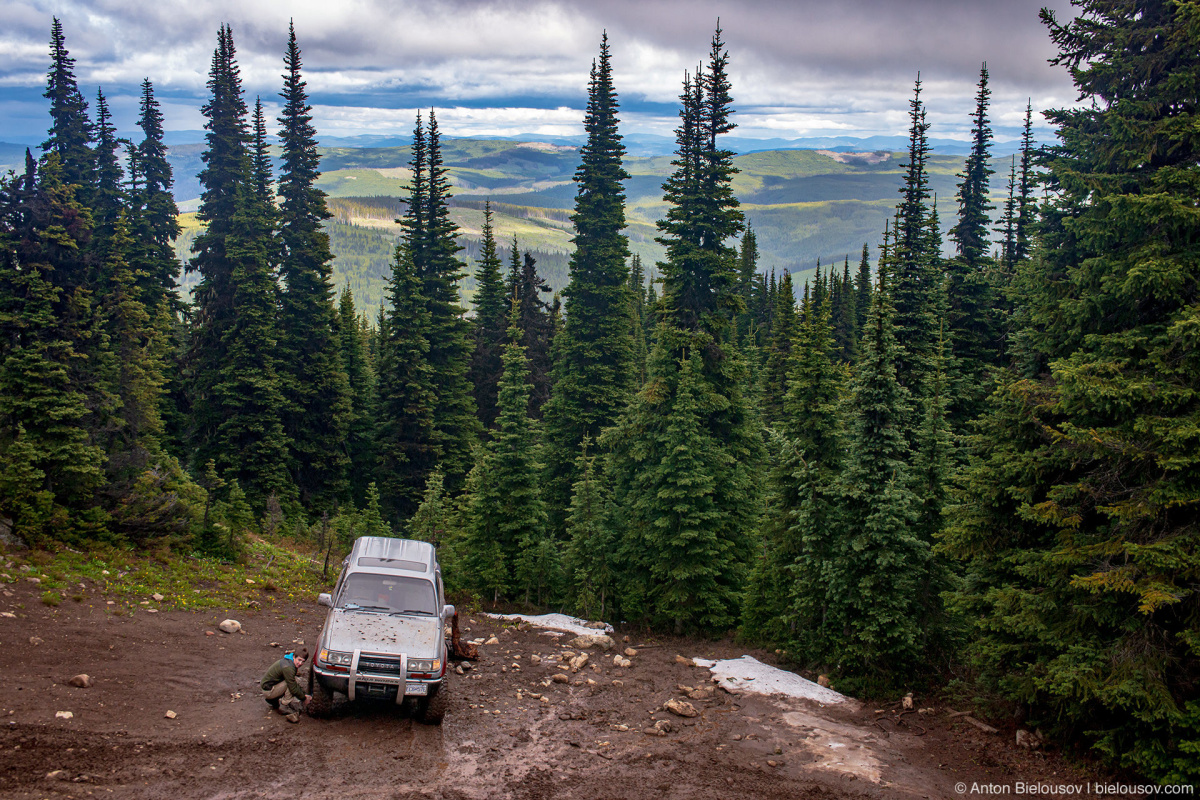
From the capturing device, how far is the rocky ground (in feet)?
31.0

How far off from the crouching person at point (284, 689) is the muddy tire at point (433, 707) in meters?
1.86

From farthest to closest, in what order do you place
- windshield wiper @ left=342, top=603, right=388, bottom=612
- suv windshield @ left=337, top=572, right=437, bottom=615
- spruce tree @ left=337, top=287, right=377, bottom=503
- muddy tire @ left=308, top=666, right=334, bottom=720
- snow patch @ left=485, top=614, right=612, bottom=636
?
1. spruce tree @ left=337, top=287, right=377, bottom=503
2. snow patch @ left=485, top=614, right=612, bottom=636
3. suv windshield @ left=337, top=572, right=437, bottom=615
4. windshield wiper @ left=342, top=603, right=388, bottom=612
5. muddy tire @ left=308, top=666, right=334, bottom=720

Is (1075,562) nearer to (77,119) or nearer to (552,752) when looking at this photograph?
(552,752)

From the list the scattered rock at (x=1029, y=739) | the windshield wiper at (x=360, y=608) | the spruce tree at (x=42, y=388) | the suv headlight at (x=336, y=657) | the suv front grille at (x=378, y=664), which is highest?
the spruce tree at (x=42, y=388)

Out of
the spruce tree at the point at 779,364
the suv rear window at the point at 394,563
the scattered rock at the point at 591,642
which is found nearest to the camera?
the suv rear window at the point at 394,563

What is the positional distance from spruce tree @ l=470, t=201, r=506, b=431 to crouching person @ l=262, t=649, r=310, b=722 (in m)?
30.6

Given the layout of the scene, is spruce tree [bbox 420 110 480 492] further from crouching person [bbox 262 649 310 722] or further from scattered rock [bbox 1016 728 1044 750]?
scattered rock [bbox 1016 728 1044 750]

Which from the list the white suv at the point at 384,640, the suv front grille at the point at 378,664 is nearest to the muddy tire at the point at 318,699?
the white suv at the point at 384,640

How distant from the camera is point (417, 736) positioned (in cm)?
1116

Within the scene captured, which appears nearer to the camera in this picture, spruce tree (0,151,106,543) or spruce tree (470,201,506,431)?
spruce tree (0,151,106,543)

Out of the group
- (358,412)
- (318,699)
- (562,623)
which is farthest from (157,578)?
(358,412)

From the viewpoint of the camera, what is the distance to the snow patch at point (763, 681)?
14.5 m

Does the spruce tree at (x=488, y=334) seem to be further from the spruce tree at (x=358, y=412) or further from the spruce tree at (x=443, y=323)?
the spruce tree at (x=358, y=412)

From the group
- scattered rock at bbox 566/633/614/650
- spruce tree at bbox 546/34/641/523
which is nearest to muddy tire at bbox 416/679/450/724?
scattered rock at bbox 566/633/614/650
